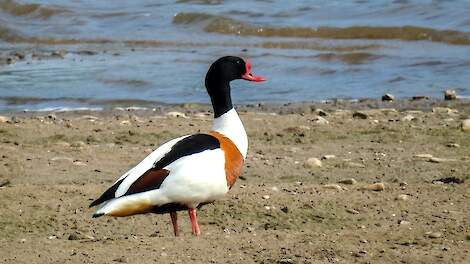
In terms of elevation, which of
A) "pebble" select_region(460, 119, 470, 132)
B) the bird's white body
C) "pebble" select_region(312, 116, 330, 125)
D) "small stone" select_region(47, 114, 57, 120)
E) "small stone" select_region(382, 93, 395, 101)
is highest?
the bird's white body

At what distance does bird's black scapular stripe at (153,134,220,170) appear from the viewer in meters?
6.59

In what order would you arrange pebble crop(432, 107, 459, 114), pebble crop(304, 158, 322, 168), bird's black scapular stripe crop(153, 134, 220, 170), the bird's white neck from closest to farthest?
bird's black scapular stripe crop(153, 134, 220, 170) < the bird's white neck < pebble crop(304, 158, 322, 168) < pebble crop(432, 107, 459, 114)

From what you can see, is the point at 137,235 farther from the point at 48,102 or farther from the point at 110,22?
the point at 110,22

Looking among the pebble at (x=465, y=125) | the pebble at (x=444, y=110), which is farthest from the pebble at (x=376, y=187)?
the pebble at (x=444, y=110)

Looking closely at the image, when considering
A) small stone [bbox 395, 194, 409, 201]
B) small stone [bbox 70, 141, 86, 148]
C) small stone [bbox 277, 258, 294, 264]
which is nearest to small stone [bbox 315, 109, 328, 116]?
small stone [bbox 70, 141, 86, 148]

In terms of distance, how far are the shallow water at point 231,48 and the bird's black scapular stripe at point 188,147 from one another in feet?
20.8

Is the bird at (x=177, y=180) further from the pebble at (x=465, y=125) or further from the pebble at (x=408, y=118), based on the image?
the pebble at (x=408, y=118)

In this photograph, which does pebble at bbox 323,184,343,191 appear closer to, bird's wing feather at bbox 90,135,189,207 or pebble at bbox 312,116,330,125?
bird's wing feather at bbox 90,135,189,207

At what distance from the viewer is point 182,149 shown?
666cm

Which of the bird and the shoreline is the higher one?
the bird

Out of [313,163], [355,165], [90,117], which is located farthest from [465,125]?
[90,117]

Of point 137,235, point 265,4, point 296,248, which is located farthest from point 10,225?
point 265,4

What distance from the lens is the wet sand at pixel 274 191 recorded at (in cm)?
620

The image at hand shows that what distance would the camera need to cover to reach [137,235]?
272 inches
